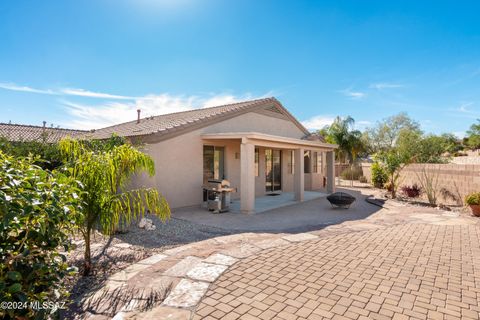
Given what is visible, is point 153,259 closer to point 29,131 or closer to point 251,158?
point 251,158

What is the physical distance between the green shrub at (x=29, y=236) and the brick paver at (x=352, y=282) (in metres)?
1.82

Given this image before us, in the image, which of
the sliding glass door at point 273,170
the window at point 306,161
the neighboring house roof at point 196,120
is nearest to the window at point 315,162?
the window at point 306,161

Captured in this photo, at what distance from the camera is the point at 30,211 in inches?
83.1

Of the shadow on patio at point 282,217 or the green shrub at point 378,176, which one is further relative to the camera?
the green shrub at point 378,176

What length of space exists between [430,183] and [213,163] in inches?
453

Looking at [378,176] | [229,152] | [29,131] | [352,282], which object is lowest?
[352,282]

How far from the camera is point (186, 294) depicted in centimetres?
377

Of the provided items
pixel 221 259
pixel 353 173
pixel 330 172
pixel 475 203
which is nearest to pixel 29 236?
pixel 221 259

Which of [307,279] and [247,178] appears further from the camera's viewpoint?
[247,178]

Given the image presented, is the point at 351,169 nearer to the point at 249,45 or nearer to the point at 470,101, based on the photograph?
the point at 249,45

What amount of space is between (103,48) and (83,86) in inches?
194

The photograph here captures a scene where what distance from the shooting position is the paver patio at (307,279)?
341cm

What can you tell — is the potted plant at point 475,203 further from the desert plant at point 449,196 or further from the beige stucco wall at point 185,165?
the beige stucco wall at point 185,165

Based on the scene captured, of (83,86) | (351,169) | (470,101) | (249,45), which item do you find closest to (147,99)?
(83,86)
